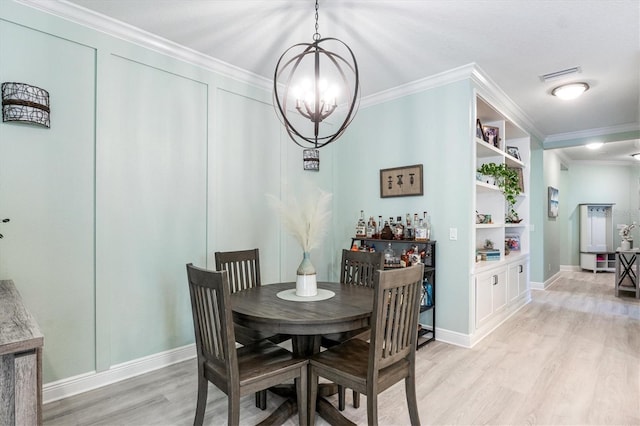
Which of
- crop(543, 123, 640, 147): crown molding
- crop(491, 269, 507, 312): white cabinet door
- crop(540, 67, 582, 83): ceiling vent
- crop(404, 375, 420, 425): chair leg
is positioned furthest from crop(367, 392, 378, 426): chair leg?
crop(543, 123, 640, 147): crown molding

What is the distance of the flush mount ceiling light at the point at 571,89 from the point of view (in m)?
3.44

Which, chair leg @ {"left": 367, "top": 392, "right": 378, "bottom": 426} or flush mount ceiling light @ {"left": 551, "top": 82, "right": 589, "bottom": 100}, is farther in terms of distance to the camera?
flush mount ceiling light @ {"left": 551, "top": 82, "right": 589, "bottom": 100}

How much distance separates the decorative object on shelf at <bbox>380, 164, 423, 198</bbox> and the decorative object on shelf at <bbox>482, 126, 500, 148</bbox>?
950mm

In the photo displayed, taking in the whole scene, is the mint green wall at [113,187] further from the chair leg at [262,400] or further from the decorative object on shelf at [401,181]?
the decorative object on shelf at [401,181]

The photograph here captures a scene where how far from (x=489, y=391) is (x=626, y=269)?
4.88 metres

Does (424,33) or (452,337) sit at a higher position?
→ (424,33)

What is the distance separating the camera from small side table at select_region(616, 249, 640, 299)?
17.5 ft

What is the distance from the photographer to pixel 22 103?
204 cm

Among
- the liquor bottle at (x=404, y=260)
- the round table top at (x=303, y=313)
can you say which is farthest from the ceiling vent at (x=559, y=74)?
the round table top at (x=303, y=313)

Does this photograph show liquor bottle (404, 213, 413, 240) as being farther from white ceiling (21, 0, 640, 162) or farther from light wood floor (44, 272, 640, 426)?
white ceiling (21, 0, 640, 162)

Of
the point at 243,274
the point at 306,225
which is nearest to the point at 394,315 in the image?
the point at 306,225

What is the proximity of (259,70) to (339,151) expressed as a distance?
1.49 metres

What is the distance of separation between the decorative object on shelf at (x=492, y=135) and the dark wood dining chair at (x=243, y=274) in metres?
2.89

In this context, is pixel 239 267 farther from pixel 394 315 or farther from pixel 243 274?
pixel 394 315
